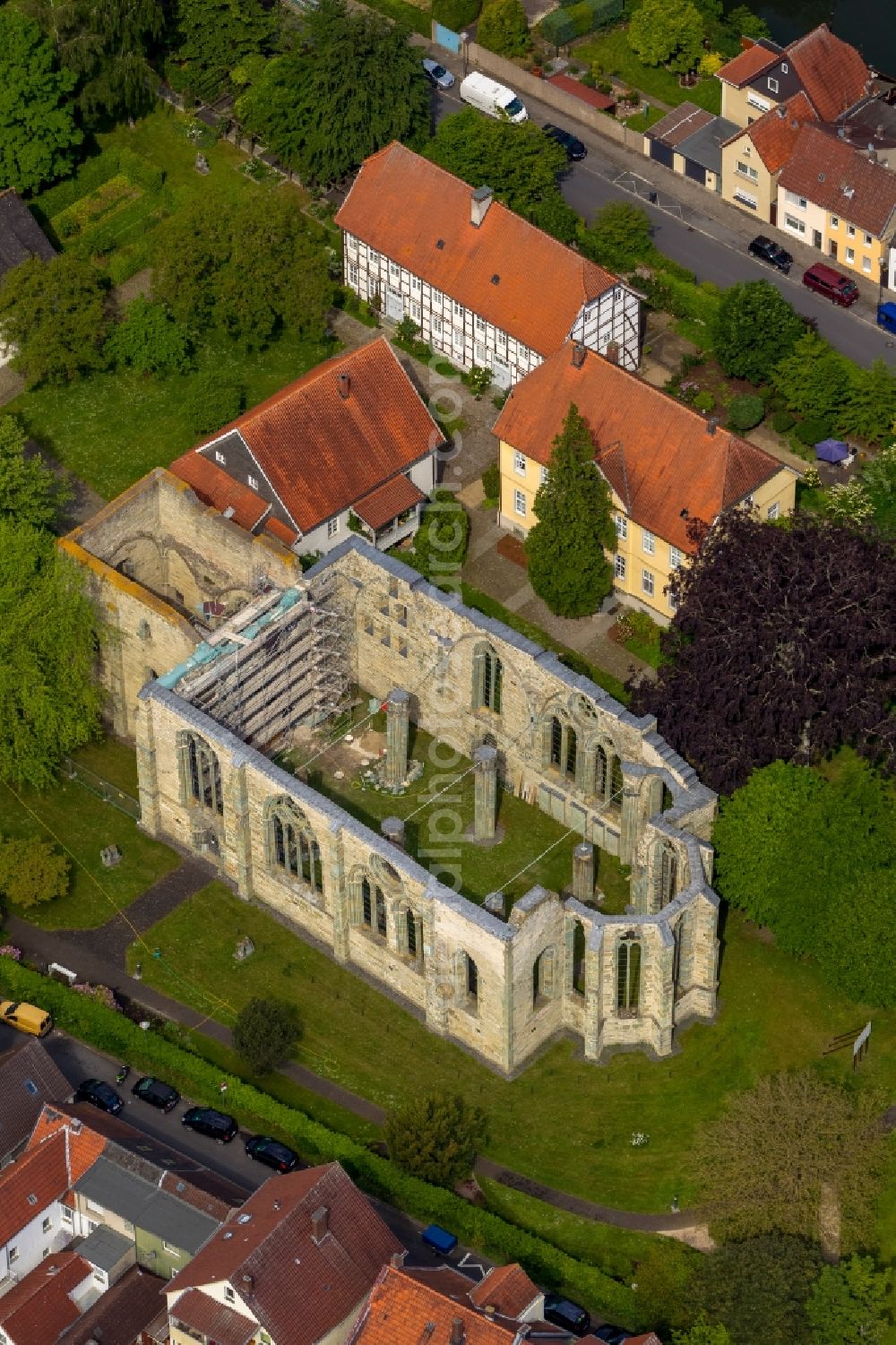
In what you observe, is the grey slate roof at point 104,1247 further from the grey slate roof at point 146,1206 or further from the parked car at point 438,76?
the parked car at point 438,76

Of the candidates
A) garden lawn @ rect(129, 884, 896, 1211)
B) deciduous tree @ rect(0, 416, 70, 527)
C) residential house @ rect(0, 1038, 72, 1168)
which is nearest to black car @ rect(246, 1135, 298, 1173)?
garden lawn @ rect(129, 884, 896, 1211)

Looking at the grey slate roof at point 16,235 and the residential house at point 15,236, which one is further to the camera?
the grey slate roof at point 16,235

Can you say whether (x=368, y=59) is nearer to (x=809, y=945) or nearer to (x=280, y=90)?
(x=280, y=90)

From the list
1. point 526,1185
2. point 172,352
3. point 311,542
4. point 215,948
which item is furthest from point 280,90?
point 526,1185

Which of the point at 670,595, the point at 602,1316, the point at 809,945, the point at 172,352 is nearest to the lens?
the point at 602,1316

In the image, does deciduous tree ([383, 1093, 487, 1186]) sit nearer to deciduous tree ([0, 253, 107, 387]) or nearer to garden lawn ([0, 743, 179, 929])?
garden lawn ([0, 743, 179, 929])

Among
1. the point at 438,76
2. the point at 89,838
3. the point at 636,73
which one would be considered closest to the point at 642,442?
the point at 89,838

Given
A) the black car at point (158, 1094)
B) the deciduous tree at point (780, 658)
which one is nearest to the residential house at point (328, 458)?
the deciduous tree at point (780, 658)
